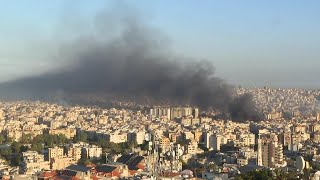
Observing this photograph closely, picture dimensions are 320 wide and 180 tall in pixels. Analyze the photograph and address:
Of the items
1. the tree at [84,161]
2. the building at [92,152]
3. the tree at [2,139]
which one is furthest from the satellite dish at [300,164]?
the tree at [2,139]

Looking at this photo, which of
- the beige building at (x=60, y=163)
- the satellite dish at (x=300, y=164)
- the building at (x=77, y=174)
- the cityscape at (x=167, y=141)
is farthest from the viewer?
the beige building at (x=60, y=163)

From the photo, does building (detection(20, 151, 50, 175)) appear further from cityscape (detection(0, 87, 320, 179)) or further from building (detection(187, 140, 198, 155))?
building (detection(187, 140, 198, 155))

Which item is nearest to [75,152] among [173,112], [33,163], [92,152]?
[92,152]

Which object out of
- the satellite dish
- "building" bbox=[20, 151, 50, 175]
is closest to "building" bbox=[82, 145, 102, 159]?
"building" bbox=[20, 151, 50, 175]

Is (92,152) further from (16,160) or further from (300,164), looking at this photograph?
(300,164)

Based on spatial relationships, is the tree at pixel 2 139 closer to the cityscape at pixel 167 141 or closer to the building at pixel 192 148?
the cityscape at pixel 167 141

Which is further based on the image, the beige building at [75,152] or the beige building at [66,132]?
the beige building at [66,132]

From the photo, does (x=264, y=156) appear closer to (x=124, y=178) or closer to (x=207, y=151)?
(x=207, y=151)

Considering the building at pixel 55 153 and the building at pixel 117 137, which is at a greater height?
the building at pixel 117 137

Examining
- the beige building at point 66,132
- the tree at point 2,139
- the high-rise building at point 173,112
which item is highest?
the high-rise building at point 173,112
